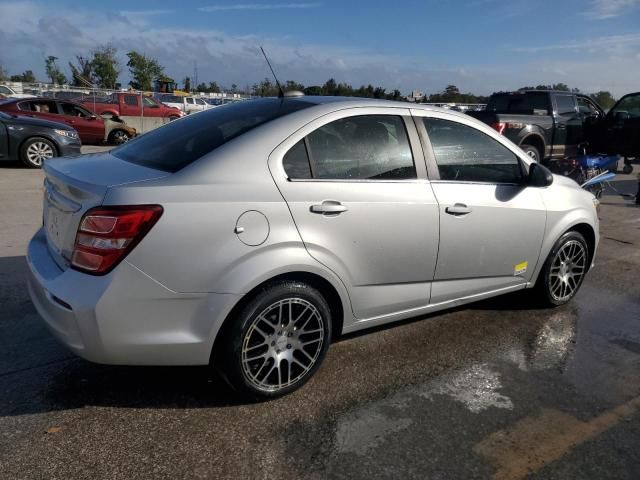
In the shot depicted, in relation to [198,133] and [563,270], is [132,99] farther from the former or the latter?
[563,270]

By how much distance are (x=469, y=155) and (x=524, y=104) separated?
958 centimetres

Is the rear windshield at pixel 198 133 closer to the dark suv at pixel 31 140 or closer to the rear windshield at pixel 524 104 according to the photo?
the dark suv at pixel 31 140

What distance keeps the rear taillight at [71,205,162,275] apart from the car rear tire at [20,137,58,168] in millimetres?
10056

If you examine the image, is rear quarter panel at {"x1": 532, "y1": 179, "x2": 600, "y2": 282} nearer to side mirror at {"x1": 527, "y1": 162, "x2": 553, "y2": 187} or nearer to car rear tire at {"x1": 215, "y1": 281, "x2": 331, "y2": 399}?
side mirror at {"x1": 527, "y1": 162, "x2": 553, "y2": 187}

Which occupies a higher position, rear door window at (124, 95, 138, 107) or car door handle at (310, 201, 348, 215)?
car door handle at (310, 201, 348, 215)

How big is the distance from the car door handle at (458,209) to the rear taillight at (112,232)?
1.91 m

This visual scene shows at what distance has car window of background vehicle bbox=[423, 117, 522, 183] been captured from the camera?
3.75m

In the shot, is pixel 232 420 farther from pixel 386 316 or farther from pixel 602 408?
pixel 602 408

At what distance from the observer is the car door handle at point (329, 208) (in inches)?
120

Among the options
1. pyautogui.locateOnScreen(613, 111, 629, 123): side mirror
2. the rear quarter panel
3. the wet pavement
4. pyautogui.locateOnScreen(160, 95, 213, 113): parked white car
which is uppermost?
pyautogui.locateOnScreen(613, 111, 629, 123): side mirror

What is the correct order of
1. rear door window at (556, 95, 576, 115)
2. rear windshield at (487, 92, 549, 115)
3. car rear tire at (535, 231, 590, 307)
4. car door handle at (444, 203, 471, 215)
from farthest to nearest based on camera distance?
rear door window at (556, 95, 576, 115) < rear windshield at (487, 92, 549, 115) < car rear tire at (535, 231, 590, 307) < car door handle at (444, 203, 471, 215)

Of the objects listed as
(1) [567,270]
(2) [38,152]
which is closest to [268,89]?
(2) [38,152]

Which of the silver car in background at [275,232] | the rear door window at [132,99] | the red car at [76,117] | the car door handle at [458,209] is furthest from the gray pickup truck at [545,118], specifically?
the rear door window at [132,99]

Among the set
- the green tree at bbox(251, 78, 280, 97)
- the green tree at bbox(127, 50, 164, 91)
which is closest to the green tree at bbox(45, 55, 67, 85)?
the green tree at bbox(127, 50, 164, 91)
